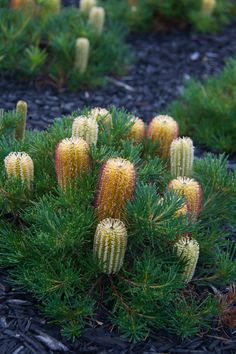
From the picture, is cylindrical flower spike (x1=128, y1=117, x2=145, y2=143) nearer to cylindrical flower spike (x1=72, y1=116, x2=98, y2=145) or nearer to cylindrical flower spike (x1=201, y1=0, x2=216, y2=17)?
cylindrical flower spike (x1=72, y1=116, x2=98, y2=145)

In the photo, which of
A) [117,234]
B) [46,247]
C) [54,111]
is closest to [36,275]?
[46,247]

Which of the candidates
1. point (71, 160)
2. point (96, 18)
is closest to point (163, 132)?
point (71, 160)

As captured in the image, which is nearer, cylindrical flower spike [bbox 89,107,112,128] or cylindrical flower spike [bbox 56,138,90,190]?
cylindrical flower spike [bbox 56,138,90,190]

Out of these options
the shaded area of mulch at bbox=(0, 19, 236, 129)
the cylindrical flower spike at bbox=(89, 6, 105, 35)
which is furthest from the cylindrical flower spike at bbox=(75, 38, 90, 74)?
the cylindrical flower spike at bbox=(89, 6, 105, 35)

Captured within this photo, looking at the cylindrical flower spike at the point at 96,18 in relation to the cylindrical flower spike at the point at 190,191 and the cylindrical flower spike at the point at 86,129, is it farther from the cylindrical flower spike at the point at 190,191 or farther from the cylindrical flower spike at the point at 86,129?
the cylindrical flower spike at the point at 190,191

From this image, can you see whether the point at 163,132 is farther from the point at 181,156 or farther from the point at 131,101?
the point at 131,101

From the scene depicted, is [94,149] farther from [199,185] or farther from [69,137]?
[199,185]

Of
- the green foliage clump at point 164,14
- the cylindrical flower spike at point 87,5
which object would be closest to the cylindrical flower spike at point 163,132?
the cylindrical flower spike at point 87,5
